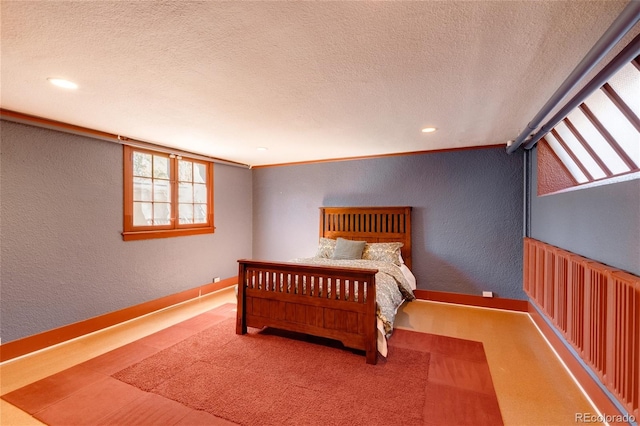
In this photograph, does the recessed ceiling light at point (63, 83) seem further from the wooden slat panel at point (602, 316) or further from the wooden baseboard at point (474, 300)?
the wooden baseboard at point (474, 300)

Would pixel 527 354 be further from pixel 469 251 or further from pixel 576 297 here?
pixel 469 251

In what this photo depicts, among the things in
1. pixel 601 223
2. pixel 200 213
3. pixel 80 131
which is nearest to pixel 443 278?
pixel 601 223

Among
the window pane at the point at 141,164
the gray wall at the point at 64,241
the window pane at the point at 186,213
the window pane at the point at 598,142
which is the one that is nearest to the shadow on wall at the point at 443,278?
the window pane at the point at 598,142

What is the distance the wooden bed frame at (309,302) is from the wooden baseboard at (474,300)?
6.20 ft

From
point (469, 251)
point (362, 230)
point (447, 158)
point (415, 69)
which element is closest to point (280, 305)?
point (362, 230)

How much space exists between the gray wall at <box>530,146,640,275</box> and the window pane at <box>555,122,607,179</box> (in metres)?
0.26

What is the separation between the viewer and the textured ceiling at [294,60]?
1.26 metres

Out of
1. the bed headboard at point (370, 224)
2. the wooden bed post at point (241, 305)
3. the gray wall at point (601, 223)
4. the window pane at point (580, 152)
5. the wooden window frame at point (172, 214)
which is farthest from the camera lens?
the bed headboard at point (370, 224)

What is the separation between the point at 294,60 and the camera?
1.64 metres

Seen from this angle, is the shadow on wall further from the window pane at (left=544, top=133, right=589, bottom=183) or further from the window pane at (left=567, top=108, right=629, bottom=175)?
the window pane at (left=567, top=108, right=629, bottom=175)

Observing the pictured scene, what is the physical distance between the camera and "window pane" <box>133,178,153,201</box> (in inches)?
140

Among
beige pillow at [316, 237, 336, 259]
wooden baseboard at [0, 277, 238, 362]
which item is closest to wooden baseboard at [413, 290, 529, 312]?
beige pillow at [316, 237, 336, 259]

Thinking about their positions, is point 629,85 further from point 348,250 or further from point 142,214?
point 142,214

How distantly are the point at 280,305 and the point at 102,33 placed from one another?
2.37m
